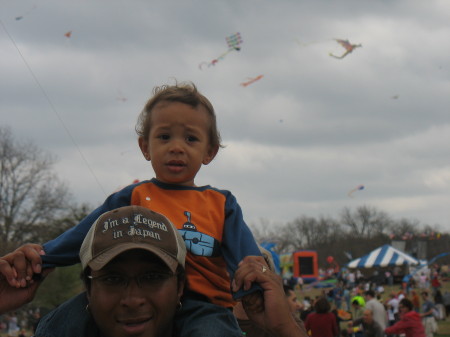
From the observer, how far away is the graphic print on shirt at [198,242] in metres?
2.39

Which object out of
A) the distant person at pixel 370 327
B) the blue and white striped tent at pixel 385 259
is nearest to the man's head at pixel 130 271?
the distant person at pixel 370 327

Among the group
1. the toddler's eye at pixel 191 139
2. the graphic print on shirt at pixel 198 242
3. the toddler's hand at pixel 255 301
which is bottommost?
the toddler's hand at pixel 255 301

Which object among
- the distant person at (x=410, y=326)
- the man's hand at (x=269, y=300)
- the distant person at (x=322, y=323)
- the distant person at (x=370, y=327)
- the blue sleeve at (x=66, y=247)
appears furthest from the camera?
the distant person at (x=370, y=327)

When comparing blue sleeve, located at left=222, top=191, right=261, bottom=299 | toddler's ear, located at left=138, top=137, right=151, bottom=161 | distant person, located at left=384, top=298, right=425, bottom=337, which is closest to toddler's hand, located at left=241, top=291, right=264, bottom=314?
blue sleeve, located at left=222, top=191, right=261, bottom=299

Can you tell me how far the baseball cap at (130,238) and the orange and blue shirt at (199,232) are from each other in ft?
1.33

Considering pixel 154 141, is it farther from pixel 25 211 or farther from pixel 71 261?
pixel 25 211

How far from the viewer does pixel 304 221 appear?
92.2 m

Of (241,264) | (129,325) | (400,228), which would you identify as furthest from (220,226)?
(400,228)

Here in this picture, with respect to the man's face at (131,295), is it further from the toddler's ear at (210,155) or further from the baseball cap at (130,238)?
the toddler's ear at (210,155)

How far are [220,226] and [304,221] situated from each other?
298 ft

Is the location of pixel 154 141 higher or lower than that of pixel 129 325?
higher

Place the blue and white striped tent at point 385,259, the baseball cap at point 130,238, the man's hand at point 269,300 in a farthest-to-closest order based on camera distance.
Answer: the blue and white striped tent at point 385,259, the man's hand at point 269,300, the baseball cap at point 130,238

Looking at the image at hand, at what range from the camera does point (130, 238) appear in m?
1.86

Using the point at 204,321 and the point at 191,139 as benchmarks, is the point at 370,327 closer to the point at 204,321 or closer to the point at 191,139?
the point at 191,139
